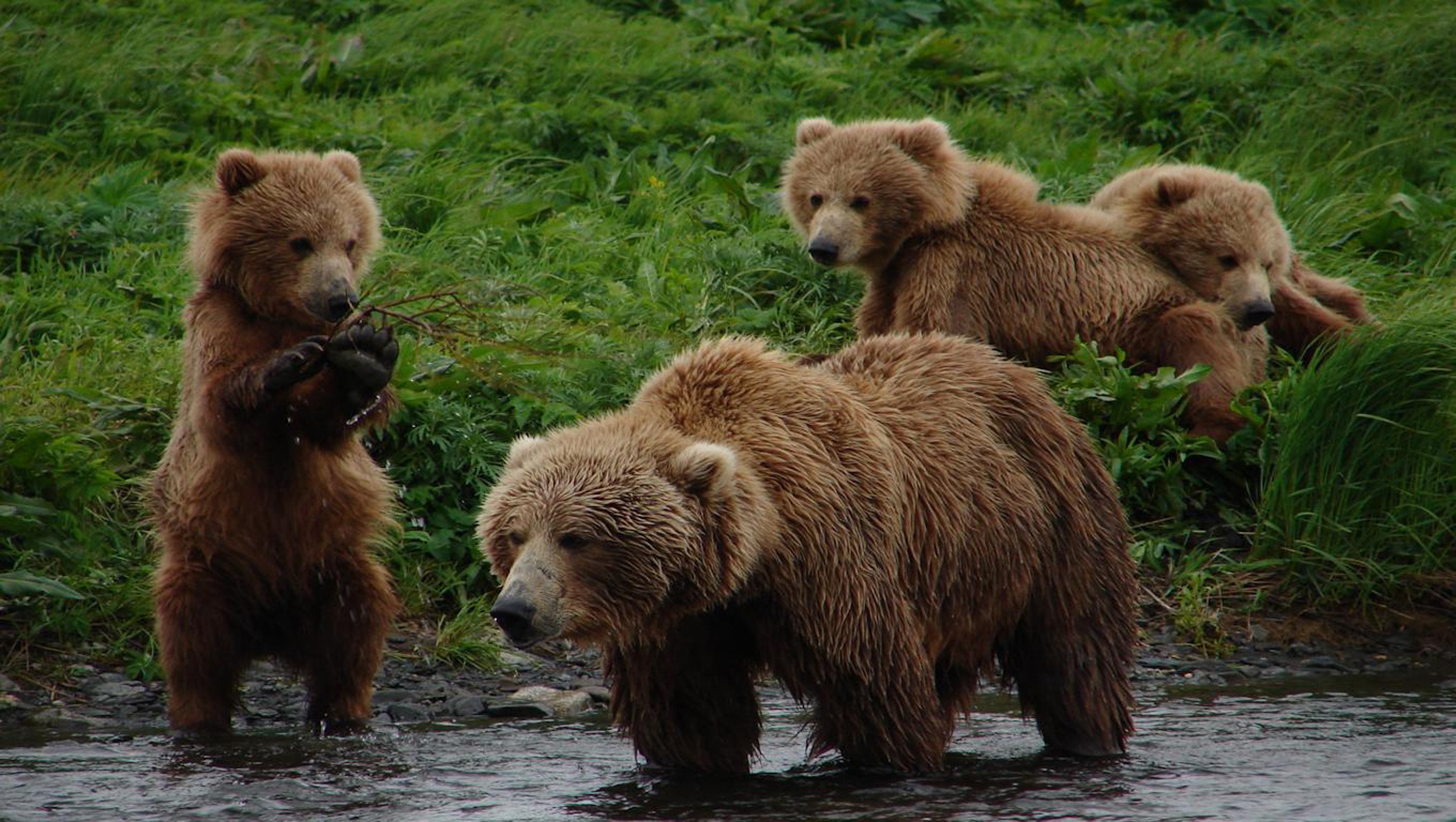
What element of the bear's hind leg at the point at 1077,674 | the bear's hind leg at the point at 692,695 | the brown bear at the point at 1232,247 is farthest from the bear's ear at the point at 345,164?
the brown bear at the point at 1232,247

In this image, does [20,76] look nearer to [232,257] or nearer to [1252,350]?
[232,257]

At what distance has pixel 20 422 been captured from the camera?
6.48 meters

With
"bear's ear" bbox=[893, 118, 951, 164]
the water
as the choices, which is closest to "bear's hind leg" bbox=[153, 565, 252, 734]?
the water

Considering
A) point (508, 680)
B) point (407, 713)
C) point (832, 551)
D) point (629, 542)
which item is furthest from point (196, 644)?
point (832, 551)

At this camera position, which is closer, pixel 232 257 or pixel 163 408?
pixel 232 257

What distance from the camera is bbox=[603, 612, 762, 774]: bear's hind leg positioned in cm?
454

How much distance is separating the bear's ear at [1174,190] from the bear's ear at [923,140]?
100 centimetres

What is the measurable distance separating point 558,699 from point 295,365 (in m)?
1.67

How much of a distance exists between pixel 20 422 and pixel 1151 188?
16.2 ft

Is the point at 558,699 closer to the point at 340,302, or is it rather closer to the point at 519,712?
the point at 519,712

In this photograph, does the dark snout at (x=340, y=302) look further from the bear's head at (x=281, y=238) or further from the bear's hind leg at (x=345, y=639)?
the bear's hind leg at (x=345, y=639)

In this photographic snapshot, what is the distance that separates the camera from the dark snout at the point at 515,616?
413 cm

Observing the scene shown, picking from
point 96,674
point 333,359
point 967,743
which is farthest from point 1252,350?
point 96,674

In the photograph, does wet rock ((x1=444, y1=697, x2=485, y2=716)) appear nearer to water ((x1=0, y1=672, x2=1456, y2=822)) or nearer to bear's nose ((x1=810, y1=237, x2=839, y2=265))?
water ((x1=0, y1=672, x2=1456, y2=822))
